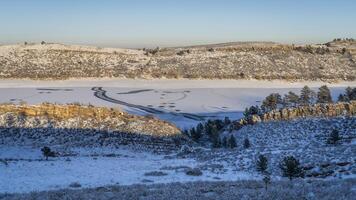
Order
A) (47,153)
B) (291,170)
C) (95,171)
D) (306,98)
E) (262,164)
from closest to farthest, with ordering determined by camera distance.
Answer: (291,170) < (262,164) < (95,171) < (47,153) < (306,98)

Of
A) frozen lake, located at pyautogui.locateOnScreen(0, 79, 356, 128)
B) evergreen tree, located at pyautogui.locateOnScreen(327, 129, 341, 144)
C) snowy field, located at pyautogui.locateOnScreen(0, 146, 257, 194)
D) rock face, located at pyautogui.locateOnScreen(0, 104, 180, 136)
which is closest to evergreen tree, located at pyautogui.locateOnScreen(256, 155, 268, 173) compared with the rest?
snowy field, located at pyautogui.locateOnScreen(0, 146, 257, 194)

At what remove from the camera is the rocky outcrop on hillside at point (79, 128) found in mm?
29453

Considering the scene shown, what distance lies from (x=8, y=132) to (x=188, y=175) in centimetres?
1515

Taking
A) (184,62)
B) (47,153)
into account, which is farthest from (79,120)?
(184,62)

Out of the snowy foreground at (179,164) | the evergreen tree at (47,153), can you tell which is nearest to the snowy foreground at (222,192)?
the snowy foreground at (179,164)

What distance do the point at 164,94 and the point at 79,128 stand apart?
924 inches

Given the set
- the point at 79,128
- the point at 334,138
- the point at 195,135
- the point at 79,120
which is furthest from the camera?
the point at 195,135

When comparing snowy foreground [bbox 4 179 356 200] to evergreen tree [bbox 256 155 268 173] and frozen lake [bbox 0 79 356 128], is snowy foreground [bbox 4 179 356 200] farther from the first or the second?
frozen lake [bbox 0 79 356 128]

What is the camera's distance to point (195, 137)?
32688 mm

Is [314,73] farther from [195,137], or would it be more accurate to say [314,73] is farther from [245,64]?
[195,137]

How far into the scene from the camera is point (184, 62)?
247 feet

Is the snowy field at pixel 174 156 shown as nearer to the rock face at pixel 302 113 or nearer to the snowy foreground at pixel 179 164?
the snowy foreground at pixel 179 164

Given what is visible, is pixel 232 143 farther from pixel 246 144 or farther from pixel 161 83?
pixel 161 83

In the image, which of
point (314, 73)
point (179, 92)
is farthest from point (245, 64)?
point (179, 92)
